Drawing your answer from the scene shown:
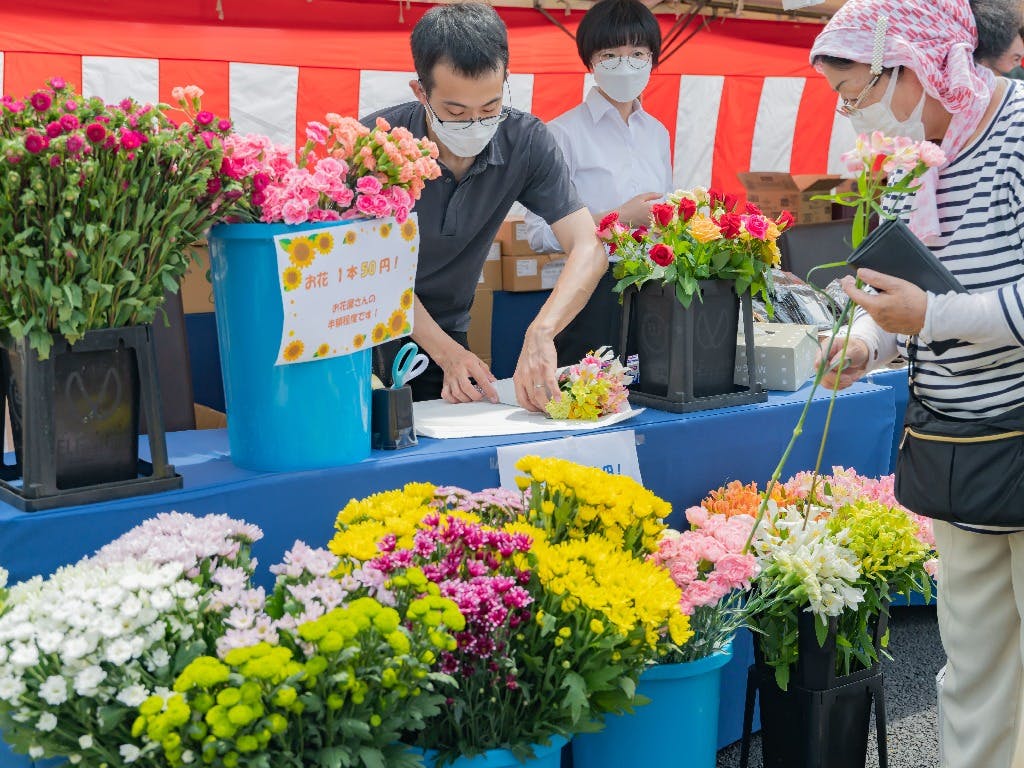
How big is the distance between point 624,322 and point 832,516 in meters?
0.65

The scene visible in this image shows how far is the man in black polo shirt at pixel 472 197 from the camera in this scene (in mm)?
2258

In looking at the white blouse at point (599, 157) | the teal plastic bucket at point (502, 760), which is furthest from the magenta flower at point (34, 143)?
the white blouse at point (599, 157)

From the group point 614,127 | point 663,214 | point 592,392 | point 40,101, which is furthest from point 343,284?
point 614,127

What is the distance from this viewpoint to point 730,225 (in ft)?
7.44

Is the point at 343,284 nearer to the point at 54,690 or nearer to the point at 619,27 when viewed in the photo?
the point at 54,690

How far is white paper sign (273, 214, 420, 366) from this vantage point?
1736 mm

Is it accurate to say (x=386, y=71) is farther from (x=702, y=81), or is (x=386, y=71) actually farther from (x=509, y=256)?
(x=702, y=81)

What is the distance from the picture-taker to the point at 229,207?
5.56ft

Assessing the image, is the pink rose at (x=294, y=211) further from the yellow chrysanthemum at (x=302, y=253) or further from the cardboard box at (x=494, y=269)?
the cardboard box at (x=494, y=269)

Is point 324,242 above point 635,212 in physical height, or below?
below

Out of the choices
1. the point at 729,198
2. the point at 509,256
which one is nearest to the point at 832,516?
the point at 729,198

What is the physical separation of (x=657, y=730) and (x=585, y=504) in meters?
0.45

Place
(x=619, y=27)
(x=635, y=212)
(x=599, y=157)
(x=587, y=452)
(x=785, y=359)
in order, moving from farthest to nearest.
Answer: (x=599, y=157) → (x=619, y=27) → (x=635, y=212) → (x=785, y=359) → (x=587, y=452)

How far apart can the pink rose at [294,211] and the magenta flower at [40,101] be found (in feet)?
1.27
